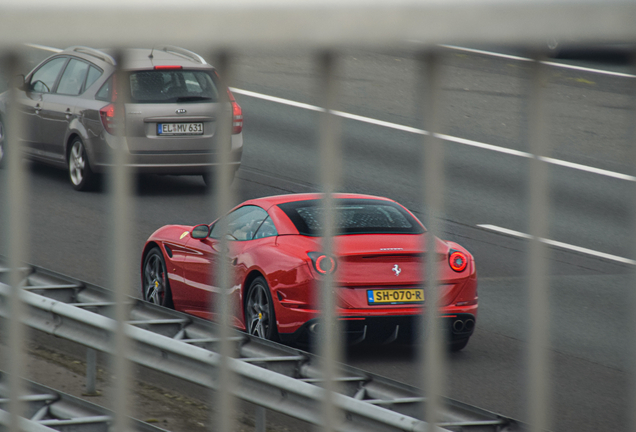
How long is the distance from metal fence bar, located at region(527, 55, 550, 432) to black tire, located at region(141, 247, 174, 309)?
6824 mm

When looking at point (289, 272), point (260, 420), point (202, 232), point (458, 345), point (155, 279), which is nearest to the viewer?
point (260, 420)

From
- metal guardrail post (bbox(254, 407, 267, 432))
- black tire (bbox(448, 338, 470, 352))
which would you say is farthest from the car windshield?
black tire (bbox(448, 338, 470, 352))

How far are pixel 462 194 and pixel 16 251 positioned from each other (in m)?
Result: 12.5

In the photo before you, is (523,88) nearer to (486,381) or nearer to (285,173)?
(486,381)

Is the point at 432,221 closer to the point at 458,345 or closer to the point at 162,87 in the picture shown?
the point at 162,87

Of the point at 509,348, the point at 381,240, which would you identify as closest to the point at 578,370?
the point at 509,348

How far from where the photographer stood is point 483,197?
1371 centimetres

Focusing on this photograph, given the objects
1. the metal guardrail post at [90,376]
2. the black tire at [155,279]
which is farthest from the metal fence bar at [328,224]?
the black tire at [155,279]

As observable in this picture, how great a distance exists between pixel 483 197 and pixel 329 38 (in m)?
12.3

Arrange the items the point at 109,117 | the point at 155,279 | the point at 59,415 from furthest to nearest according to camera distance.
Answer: the point at 155,279
the point at 59,415
the point at 109,117

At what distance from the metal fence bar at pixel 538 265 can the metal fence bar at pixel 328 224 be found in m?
0.33

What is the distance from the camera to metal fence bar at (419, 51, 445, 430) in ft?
5.57

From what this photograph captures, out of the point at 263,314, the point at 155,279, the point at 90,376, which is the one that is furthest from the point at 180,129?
the point at 155,279

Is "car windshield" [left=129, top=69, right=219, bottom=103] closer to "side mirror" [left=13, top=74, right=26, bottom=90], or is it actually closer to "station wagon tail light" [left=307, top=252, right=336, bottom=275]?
"side mirror" [left=13, top=74, right=26, bottom=90]
